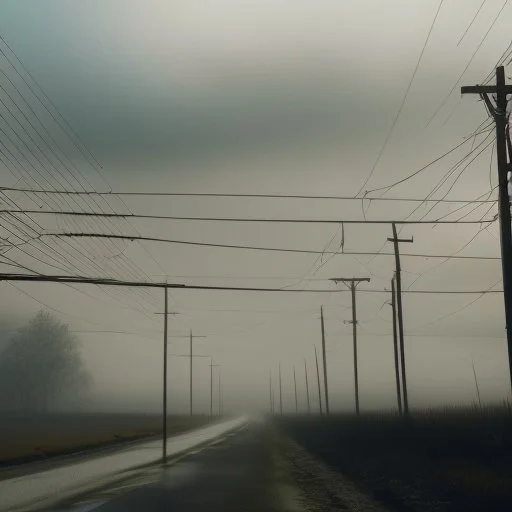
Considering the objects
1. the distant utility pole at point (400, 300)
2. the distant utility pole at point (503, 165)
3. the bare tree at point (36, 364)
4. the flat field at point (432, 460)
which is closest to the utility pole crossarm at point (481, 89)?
the distant utility pole at point (503, 165)

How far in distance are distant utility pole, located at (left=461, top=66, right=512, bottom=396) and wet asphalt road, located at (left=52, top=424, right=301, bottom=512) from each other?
22.5 feet

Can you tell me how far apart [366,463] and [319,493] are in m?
6.81

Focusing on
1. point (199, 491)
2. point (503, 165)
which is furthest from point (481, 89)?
point (199, 491)

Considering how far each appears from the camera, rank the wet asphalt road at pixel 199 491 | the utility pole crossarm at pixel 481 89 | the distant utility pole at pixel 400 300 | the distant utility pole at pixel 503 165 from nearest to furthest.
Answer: the wet asphalt road at pixel 199 491 < the distant utility pole at pixel 503 165 < the utility pole crossarm at pixel 481 89 < the distant utility pole at pixel 400 300

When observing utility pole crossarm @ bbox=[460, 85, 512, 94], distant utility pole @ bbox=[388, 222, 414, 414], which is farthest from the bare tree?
utility pole crossarm @ bbox=[460, 85, 512, 94]

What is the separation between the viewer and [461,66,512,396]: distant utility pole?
15719 millimetres

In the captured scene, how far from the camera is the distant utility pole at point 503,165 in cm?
1572

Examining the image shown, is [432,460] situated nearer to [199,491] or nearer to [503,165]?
[199,491]

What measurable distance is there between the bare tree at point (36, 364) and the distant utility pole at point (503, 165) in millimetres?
134608

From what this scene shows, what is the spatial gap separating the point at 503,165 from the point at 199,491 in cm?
1181

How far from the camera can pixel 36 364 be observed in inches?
5472

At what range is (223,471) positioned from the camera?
22.8 meters

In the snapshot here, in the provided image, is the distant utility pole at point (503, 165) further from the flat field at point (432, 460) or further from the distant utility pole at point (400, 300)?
the distant utility pole at point (400, 300)

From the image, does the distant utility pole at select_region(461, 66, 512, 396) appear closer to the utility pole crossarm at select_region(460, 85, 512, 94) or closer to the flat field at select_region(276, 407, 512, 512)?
the utility pole crossarm at select_region(460, 85, 512, 94)
